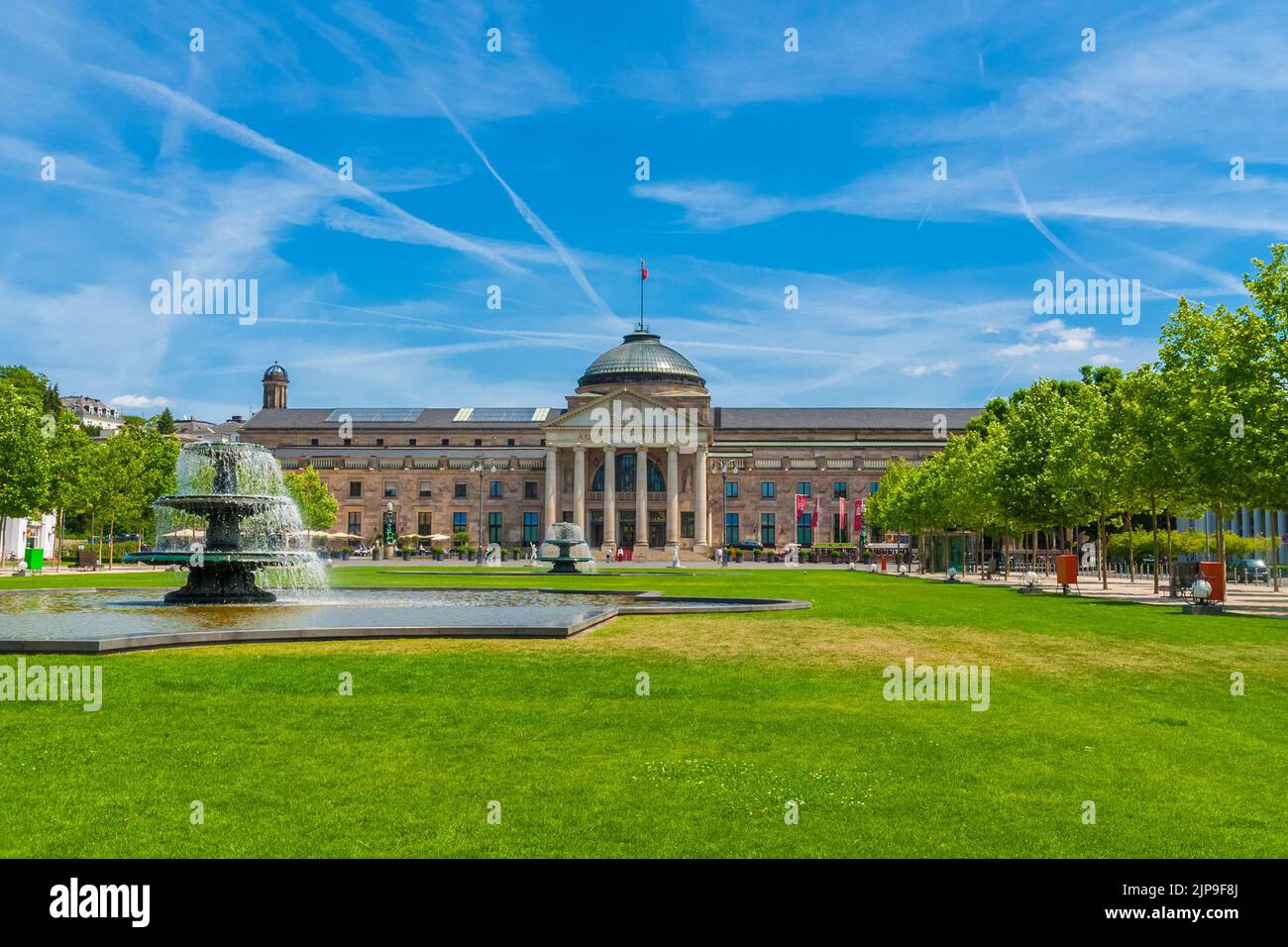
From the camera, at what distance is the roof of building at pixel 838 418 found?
456 feet

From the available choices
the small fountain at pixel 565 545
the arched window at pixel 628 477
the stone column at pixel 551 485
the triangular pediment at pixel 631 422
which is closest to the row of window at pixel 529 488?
the arched window at pixel 628 477

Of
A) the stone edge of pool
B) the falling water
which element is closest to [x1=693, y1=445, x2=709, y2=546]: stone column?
the falling water

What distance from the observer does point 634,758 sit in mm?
9602

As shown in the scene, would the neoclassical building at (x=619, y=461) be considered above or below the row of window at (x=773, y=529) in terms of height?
above

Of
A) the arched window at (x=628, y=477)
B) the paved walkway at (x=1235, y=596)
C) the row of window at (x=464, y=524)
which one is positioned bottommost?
the paved walkway at (x=1235, y=596)

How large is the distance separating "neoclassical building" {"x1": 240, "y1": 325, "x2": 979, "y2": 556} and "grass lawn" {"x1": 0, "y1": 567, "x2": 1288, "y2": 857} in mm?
99002

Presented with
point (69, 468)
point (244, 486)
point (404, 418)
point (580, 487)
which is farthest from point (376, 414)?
point (244, 486)

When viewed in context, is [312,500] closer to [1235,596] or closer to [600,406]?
[600,406]

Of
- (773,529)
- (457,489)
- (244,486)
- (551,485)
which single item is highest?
(551,485)

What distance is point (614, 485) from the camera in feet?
404

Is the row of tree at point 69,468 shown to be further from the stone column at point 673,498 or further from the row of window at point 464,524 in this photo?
the stone column at point 673,498

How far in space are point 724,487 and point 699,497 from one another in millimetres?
7256

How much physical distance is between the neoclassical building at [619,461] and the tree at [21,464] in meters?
61.5

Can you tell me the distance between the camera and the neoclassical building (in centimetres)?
12119
